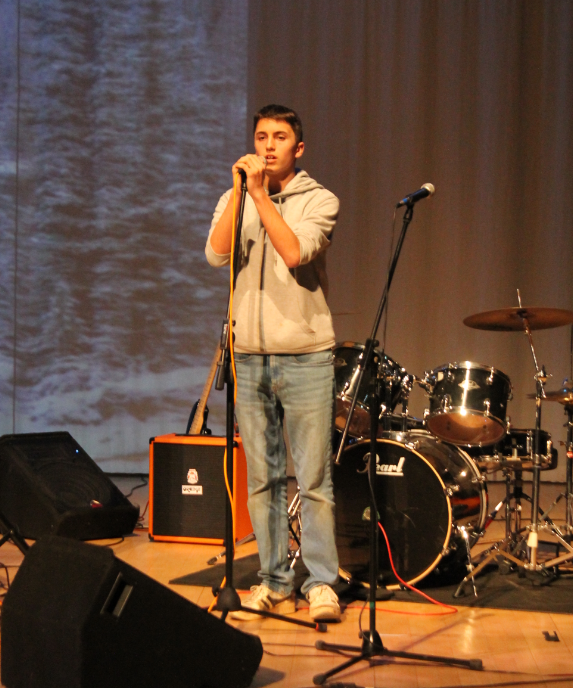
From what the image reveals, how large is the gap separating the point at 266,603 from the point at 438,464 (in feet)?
2.79

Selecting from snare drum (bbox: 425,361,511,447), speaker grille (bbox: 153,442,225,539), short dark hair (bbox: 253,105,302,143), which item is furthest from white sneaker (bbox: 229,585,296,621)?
short dark hair (bbox: 253,105,302,143)

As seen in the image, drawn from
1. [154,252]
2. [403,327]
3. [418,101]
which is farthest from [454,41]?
[154,252]

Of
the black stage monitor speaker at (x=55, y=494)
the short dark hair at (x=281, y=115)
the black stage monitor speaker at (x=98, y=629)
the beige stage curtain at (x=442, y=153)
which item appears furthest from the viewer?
the beige stage curtain at (x=442, y=153)

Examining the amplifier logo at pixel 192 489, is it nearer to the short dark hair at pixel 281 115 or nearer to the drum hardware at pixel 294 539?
the drum hardware at pixel 294 539

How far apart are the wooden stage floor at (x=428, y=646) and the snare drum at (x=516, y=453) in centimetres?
70

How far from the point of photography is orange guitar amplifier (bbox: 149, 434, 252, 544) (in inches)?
157

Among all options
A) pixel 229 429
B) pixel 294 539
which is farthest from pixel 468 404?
pixel 229 429

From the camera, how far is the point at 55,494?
152 inches

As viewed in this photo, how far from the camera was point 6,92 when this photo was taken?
20.7 ft

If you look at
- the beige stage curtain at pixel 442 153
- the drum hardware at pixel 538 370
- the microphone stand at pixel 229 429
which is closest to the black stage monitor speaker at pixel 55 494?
the microphone stand at pixel 229 429

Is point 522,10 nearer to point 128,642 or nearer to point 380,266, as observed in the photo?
point 380,266

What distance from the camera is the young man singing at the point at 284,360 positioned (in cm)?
266

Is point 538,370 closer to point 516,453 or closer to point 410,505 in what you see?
point 516,453

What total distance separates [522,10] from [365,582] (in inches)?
177
